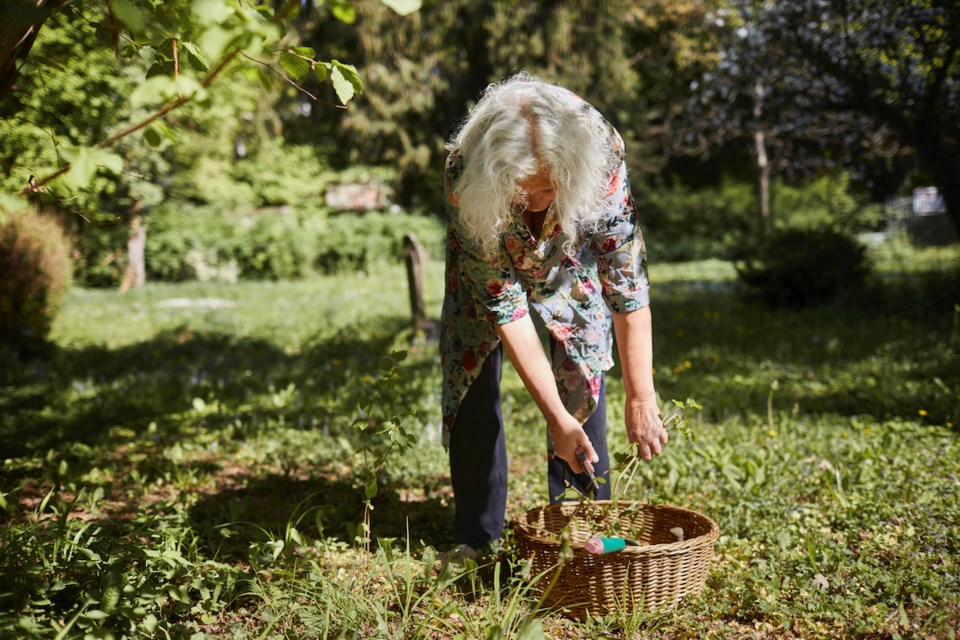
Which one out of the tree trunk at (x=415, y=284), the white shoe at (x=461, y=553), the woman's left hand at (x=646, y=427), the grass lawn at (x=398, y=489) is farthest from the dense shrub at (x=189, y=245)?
the woman's left hand at (x=646, y=427)

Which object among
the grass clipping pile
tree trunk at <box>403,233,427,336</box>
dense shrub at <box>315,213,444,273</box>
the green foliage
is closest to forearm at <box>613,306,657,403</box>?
the grass clipping pile

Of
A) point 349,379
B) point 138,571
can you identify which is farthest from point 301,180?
point 138,571

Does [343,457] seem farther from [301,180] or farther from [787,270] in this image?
[301,180]

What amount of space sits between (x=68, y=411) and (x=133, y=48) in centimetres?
369

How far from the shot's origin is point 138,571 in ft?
7.34

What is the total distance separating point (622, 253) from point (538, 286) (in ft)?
1.03

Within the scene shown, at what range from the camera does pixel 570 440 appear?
2.20m

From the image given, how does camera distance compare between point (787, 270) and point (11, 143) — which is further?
point (787, 270)

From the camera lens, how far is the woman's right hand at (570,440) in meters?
2.19

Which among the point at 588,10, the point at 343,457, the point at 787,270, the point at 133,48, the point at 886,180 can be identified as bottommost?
the point at 343,457

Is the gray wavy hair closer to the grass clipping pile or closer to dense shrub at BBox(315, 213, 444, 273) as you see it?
the grass clipping pile

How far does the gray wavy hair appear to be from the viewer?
208cm

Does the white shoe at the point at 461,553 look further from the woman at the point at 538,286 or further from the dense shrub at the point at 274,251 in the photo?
the dense shrub at the point at 274,251

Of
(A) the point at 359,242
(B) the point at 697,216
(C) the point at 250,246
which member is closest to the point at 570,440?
(A) the point at 359,242
